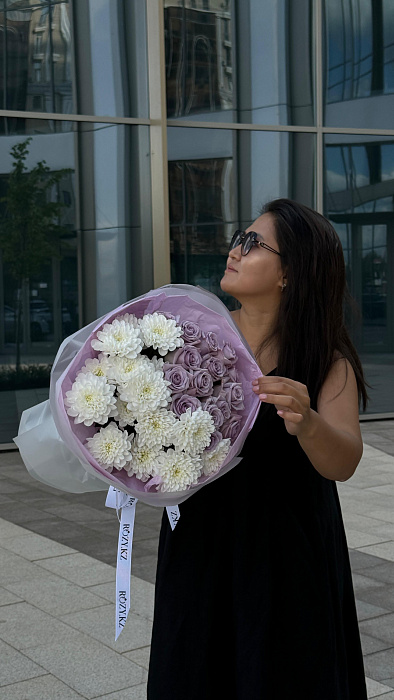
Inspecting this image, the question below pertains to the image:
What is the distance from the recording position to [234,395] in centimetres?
196

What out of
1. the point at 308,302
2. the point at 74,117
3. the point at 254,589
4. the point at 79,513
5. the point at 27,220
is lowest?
the point at 79,513

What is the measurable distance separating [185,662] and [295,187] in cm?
930

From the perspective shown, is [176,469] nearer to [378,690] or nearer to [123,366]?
[123,366]

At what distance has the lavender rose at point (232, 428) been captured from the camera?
1.95 metres

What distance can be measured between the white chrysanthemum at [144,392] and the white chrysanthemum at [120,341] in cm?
4

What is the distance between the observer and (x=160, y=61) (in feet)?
33.1

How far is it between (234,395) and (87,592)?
10.0 ft

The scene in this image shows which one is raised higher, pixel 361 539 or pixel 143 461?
pixel 143 461

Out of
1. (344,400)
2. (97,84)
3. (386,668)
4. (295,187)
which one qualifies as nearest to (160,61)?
(97,84)

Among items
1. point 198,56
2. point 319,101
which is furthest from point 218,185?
point 319,101

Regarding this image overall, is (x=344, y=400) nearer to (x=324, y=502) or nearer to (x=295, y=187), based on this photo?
(x=324, y=502)

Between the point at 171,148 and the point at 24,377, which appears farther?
the point at 171,148

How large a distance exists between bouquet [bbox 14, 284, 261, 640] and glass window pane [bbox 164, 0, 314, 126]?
8.76m

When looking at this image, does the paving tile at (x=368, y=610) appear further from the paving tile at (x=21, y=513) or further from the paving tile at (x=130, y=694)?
the paving tile at (x=21, y=513)
